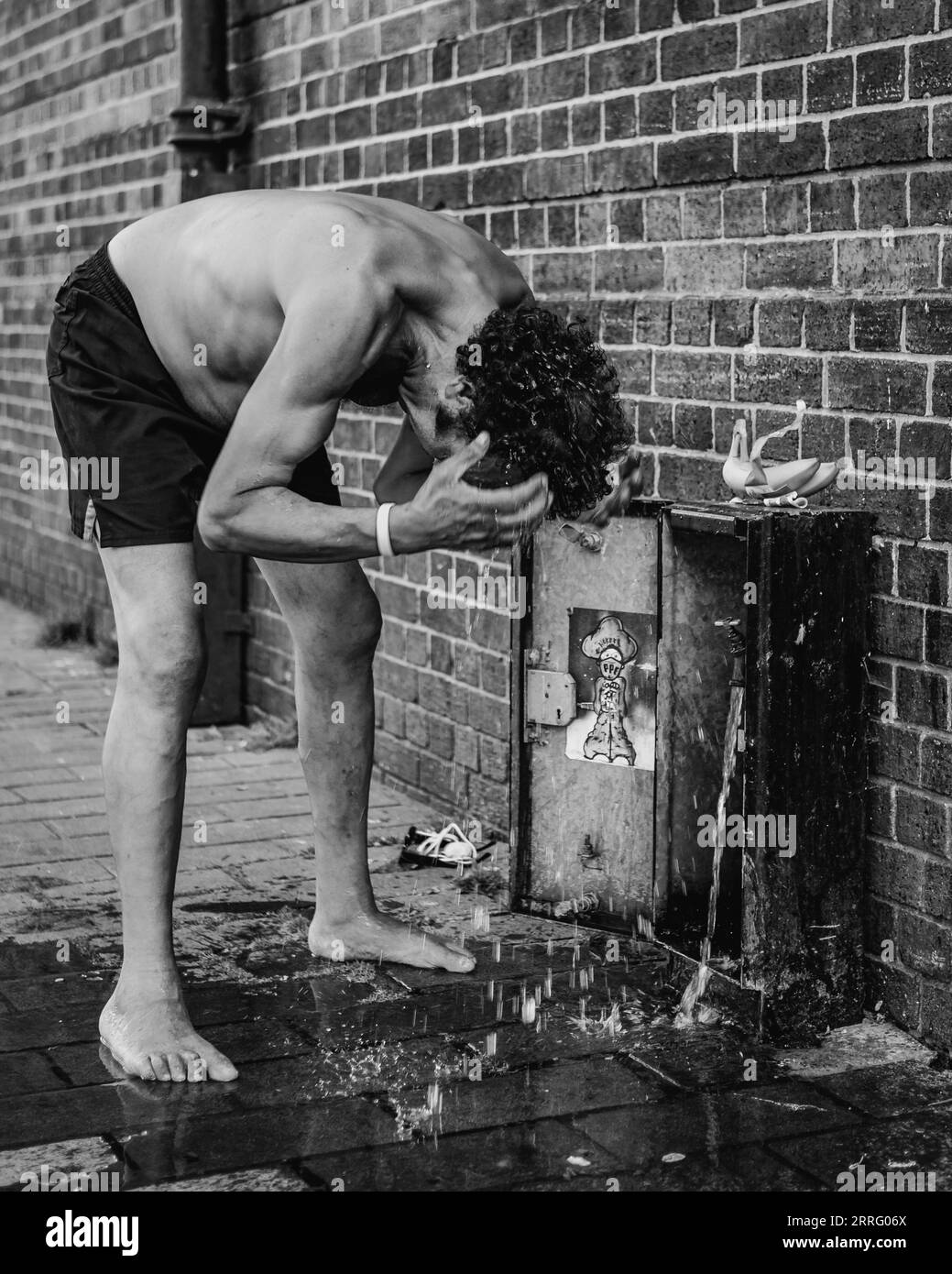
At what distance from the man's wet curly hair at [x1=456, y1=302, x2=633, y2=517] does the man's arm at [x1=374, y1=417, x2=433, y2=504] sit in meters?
0.63

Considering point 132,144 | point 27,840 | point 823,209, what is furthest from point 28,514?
point 823,209

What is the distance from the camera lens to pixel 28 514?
1020 centimetres

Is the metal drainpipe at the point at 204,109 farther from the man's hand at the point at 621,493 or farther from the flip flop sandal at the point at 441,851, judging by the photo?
the man's hand at the point at 621,493

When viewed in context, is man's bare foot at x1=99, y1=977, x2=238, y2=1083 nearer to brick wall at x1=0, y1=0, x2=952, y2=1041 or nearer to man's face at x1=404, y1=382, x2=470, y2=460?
man's face at x1=404, y1=382, x2=470, y2=460

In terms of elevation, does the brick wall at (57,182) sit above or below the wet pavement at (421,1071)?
above

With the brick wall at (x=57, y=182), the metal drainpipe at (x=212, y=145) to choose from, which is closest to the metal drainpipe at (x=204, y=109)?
the metal drainpipe at (x=212, y=145)

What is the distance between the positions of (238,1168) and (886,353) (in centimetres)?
215

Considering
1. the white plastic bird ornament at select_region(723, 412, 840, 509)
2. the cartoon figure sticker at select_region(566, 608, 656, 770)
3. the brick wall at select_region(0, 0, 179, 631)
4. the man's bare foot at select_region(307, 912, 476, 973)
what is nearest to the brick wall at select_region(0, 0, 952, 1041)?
the white plastic bird ornament at select_region(723, 412, 840, 509)

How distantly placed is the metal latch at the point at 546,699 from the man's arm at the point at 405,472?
0.66 meters

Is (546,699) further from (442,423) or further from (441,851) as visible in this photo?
(442,423)

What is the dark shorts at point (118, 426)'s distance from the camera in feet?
12.0

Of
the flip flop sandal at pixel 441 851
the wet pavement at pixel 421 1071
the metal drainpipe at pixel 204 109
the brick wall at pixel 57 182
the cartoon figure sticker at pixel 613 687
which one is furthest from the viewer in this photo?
the brick wall at pixel 57 182

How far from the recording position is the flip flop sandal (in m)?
5.10

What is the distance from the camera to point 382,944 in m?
4.21
